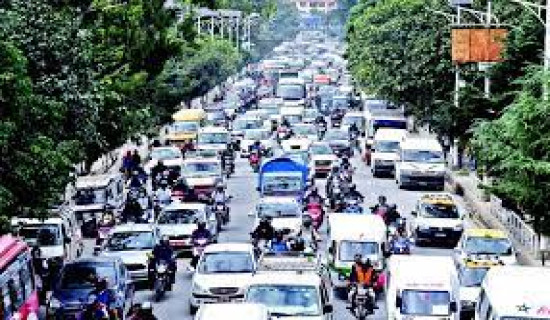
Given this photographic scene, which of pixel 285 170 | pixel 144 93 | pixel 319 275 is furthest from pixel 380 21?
pixel 319 275

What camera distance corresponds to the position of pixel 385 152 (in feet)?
206

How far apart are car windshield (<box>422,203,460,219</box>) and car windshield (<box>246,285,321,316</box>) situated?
18.3 m

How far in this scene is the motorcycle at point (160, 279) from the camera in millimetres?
33562

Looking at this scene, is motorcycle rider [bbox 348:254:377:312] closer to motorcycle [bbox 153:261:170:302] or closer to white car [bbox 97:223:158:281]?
motorcycle [bbox 153:261:170:302]

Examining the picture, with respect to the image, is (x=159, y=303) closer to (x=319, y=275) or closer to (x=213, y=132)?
(x=319, y=275)

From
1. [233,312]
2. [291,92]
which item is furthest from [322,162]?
[291,92]

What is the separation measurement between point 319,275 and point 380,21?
2685 inches

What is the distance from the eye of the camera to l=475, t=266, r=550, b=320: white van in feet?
74.1

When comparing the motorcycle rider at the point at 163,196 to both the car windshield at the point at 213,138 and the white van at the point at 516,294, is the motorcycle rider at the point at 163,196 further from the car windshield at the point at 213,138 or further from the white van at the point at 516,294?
the white van at the point at 516,294

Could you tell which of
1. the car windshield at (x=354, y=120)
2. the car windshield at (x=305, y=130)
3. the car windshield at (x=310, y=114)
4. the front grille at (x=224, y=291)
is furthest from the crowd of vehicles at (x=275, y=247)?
the car windshield at (x=310, y=114)

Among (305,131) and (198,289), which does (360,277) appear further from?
(305,131)

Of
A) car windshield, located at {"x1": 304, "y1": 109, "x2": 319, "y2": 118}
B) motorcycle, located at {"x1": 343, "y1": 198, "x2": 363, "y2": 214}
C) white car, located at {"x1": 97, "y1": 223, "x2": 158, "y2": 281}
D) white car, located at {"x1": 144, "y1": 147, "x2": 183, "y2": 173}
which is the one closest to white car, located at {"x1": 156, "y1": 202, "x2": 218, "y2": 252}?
white car, located at {"x1": 97, "y1": 223, "x2": 158, "y2": 281}

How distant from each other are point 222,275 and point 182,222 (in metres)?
10.1

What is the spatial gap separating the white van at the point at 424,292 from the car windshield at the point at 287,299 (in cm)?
239
